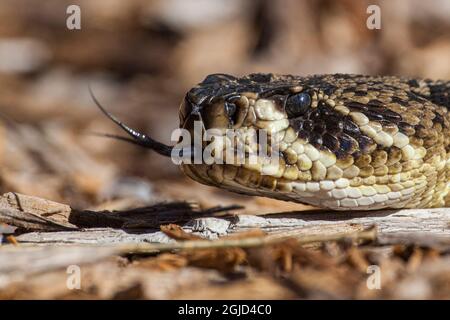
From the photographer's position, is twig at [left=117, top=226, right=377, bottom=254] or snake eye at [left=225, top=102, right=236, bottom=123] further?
snake eye at [left=225, top=102, right=236, bottom=123]

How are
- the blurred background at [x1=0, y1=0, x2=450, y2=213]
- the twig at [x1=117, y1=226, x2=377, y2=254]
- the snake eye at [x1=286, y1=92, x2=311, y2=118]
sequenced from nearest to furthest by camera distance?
the twig at [x1=117, y1=226, x2=377, y2=254], the snake eye at [x1=286, y1=92, x2=311, y2=118], the blurred background at [x1=0, y1=0, x2=450, y2=213]

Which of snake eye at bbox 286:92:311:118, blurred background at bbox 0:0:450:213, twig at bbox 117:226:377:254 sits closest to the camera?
twig at bbox 117:226:377:254

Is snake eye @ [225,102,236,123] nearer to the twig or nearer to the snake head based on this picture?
the snake head

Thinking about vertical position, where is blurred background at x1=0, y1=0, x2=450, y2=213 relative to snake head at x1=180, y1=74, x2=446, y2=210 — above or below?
above

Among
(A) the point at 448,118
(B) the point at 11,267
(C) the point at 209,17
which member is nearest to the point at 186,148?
(B) the point at 11,267

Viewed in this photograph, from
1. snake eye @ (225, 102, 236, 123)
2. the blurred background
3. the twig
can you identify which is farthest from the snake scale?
the blurred background

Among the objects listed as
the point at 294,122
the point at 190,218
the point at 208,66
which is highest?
the point at 208,66

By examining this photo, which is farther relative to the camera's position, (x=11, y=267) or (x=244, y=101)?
(x=244, y=101)

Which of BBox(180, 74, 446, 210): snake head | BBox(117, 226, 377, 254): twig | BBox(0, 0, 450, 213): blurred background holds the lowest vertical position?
BBox(117, 226, 377, 254): twig
